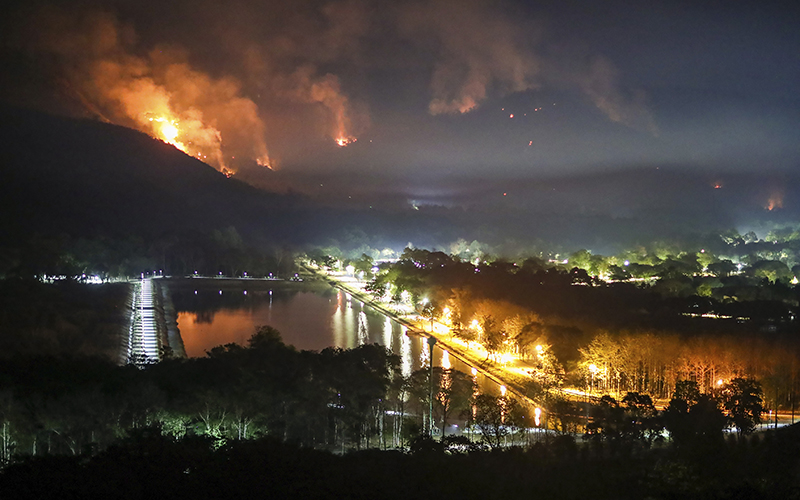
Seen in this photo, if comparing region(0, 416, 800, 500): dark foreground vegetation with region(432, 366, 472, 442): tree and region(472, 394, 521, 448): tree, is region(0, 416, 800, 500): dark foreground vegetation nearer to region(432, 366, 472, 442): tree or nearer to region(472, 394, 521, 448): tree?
region(472, 394, 521, 448): tree

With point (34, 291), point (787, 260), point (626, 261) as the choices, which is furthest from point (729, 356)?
point (787, 260)

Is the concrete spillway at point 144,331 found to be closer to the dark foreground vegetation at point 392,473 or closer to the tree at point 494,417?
the dark foreground vegetation at point 392,473

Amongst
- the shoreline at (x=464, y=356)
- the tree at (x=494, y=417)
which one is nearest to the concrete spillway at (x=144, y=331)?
the tree at (x=494, y=417)

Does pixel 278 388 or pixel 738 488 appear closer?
pixel 738 488

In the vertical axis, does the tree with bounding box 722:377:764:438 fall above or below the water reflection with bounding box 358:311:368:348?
below

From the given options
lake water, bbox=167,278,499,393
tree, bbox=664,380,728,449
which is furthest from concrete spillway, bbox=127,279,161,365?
tree, bbox=664,380,728,449

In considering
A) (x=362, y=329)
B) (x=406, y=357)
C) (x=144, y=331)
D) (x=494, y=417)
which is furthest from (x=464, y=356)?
(x=144, y=331)

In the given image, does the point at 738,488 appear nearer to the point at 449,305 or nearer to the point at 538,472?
the point at 538,472
